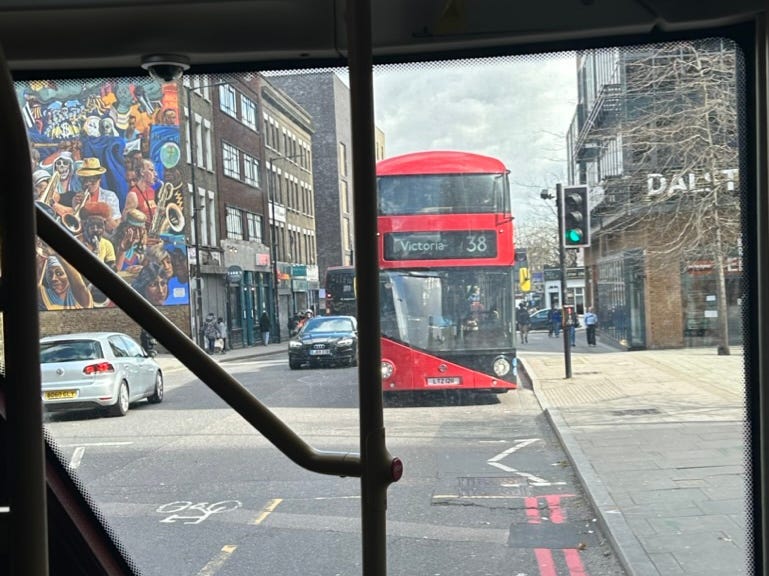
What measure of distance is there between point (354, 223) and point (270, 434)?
11.6 inches

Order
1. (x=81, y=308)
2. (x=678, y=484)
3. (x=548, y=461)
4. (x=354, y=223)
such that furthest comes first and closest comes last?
(x=548, y=461) → (x=678, y=484) → (x=81, y=308) → (x=354, y=223)

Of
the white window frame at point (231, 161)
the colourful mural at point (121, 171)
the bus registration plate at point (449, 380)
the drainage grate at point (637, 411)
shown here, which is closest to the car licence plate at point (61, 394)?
the colourful mural at point (121, 171)

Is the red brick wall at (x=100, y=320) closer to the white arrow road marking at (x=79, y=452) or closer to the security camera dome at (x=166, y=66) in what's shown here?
the white arrow road marking at (x=79, y=452)

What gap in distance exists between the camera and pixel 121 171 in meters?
1.94

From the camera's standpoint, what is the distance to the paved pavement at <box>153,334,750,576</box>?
212 centimetres

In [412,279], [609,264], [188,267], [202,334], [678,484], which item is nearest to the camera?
[202,334]

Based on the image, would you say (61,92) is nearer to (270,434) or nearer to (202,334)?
(202,334)

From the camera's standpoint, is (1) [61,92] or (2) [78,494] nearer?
(2) [78,494]

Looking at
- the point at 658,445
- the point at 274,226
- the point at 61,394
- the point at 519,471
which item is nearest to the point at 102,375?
the point at 61,394

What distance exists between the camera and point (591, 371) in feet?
11.4

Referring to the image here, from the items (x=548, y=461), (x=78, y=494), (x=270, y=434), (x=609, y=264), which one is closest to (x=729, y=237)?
(x=609, y=264)

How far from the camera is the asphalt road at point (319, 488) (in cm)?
226

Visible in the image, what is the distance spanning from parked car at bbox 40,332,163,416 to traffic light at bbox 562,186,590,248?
1264mm

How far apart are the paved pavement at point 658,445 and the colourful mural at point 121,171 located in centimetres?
33
